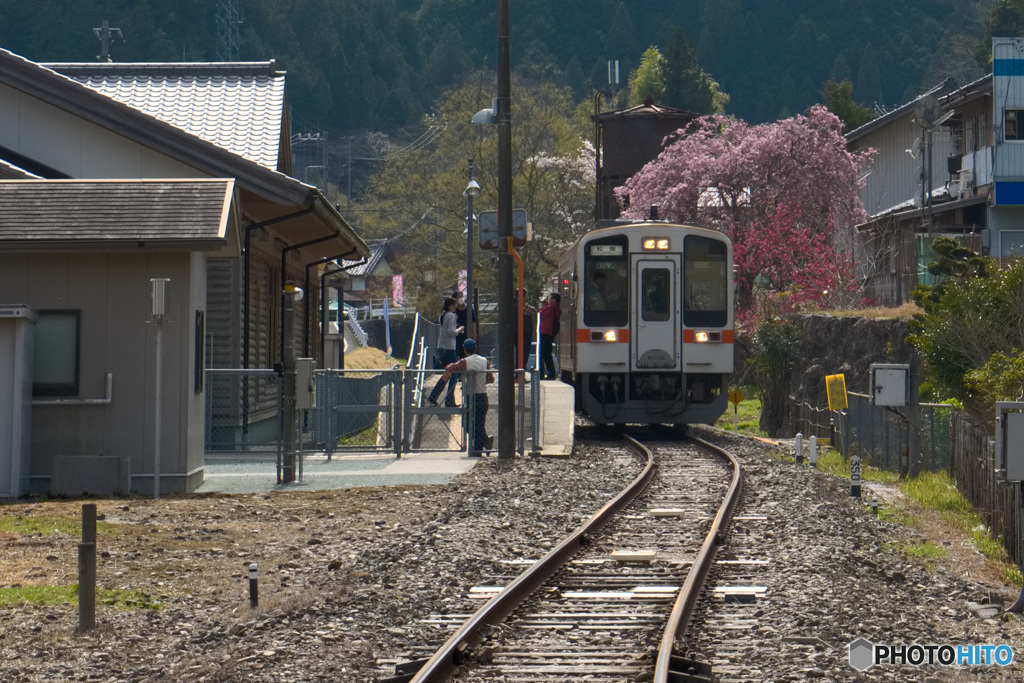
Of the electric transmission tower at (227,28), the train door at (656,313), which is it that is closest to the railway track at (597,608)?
the train door at (656,313)

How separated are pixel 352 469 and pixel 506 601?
811 centimetres

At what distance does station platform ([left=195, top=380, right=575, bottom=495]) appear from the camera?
13859 mm

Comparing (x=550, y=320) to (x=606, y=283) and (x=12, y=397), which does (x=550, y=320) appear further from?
(x=12, y=397)

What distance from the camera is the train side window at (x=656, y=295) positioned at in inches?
758

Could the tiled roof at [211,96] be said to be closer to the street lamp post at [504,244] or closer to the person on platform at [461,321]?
the person on platform at [461,321]

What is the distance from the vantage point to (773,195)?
117 ft

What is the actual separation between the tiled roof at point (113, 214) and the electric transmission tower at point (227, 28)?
228 ft

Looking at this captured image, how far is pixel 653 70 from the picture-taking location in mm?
95812

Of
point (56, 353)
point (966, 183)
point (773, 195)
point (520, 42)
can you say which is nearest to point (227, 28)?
point (520, 42)

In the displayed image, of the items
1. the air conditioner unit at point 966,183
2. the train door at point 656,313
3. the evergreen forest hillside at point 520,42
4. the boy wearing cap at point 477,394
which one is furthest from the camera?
the evergreen forest hillside at point 520,42

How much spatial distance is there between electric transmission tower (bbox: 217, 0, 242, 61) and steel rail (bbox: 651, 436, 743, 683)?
243 ft

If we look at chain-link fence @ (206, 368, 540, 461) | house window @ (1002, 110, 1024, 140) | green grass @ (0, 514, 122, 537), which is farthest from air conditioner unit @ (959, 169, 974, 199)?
green grass @ (0, 514, 122, 537)

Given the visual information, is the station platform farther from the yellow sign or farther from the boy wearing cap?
the yellow sign

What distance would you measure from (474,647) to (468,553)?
292cm
